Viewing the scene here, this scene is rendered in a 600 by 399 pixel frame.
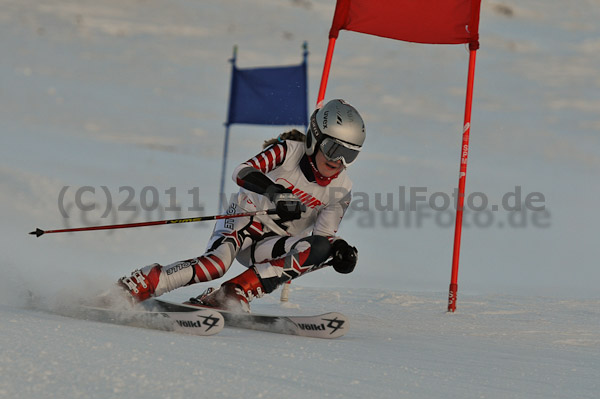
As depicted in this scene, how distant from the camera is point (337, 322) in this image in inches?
147

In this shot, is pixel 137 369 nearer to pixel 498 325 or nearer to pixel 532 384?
pixel 532 384

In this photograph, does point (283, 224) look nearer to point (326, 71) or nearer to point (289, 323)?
point (289, 323)

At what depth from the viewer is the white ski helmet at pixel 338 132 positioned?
13.1 ft

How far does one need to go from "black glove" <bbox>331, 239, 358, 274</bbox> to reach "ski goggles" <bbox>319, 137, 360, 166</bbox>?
516 mm

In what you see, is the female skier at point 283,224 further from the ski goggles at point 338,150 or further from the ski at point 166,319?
the ski at point 166,319

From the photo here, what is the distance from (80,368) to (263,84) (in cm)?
860

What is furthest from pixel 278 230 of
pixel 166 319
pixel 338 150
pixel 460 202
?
pixel 460 202

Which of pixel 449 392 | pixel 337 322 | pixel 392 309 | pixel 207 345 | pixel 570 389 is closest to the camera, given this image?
pixel 449 392

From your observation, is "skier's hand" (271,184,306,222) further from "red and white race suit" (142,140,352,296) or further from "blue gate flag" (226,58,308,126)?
"blue gate flag" (226,58,308,126)

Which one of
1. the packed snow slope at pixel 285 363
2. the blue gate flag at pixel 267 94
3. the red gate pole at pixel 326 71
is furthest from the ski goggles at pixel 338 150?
the blue gate flag at pixel 267 94

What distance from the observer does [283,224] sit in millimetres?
4461

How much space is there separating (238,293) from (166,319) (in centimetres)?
76

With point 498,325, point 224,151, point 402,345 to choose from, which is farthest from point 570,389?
point 224,151

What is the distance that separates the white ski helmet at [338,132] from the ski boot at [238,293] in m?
0.88
